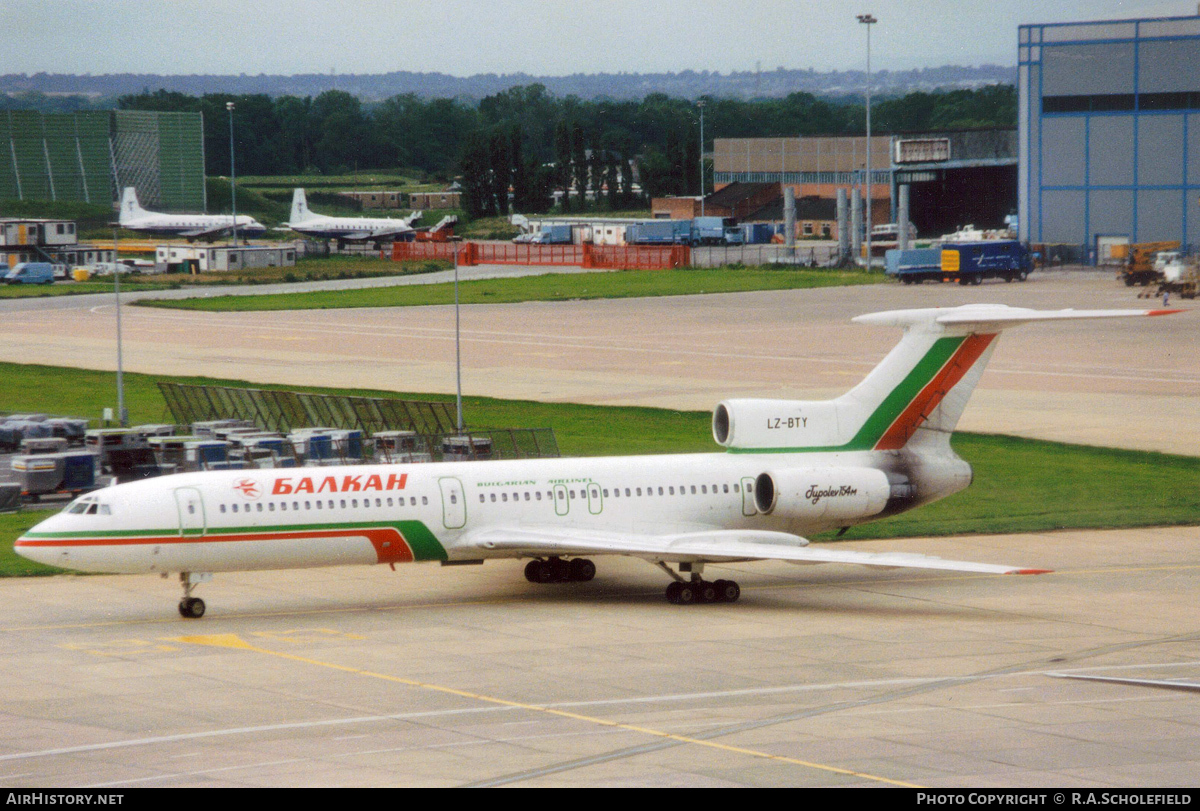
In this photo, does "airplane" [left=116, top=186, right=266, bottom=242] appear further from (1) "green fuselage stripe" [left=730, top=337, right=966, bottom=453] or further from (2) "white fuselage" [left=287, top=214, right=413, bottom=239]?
(1) "green fuselage stripe" [left=730, top=337, right=966, bottom=453]

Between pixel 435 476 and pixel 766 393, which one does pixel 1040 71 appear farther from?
pixel 435 476

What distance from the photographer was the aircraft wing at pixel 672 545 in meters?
34.0

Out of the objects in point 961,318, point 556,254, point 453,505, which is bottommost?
point 453,505

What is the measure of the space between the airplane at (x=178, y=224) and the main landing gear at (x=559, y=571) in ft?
501

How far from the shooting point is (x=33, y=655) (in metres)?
30.8

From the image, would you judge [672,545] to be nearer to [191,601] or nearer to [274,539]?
[274,539]

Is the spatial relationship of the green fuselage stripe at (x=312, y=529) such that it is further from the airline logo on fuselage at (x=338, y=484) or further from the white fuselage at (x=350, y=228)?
the white fuselage at (x=350, y=228)

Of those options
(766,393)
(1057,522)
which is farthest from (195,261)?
(1057,522)

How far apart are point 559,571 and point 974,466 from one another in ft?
64.9

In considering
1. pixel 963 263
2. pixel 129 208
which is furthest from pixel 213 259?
pixel 963 263

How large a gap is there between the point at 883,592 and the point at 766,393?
31170 mm

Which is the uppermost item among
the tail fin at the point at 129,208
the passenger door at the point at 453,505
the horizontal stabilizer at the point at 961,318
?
the tail fin at the point at 129,208

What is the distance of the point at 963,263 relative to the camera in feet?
395

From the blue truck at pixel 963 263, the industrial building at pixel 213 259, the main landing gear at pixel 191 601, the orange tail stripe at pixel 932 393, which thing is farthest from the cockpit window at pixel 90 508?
the industrial building at pixel 213 259
